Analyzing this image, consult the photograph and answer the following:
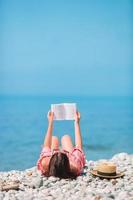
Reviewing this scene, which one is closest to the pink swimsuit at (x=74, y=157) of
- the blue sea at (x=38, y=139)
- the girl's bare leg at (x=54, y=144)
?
the girl's bare leg at (x=54, y=144)

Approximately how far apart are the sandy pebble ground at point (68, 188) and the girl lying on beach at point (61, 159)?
0.20ft

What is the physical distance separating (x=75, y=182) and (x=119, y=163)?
3.82 ft

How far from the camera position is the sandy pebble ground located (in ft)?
12.5

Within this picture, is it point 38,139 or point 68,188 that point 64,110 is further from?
point 38,139

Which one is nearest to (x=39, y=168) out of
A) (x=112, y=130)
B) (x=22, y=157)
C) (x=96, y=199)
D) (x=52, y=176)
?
(x=52, y=176)

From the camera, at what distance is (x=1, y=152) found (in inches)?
457

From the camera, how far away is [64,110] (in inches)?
180

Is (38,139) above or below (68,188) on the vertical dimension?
above

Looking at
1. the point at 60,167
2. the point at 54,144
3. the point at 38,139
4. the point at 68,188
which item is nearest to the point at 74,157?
the point at 60,167

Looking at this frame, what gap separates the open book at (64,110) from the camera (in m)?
4.57

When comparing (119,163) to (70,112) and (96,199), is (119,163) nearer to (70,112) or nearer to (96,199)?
(70,112)

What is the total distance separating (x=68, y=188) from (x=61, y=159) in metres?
Result: 0.24

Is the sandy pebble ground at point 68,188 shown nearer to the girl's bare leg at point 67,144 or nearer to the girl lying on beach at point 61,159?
the girl lying on beach at point 61,159

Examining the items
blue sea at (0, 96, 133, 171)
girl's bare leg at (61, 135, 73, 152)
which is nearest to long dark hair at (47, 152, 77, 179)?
girl's bare leg at (61, 135, 73, 152)
